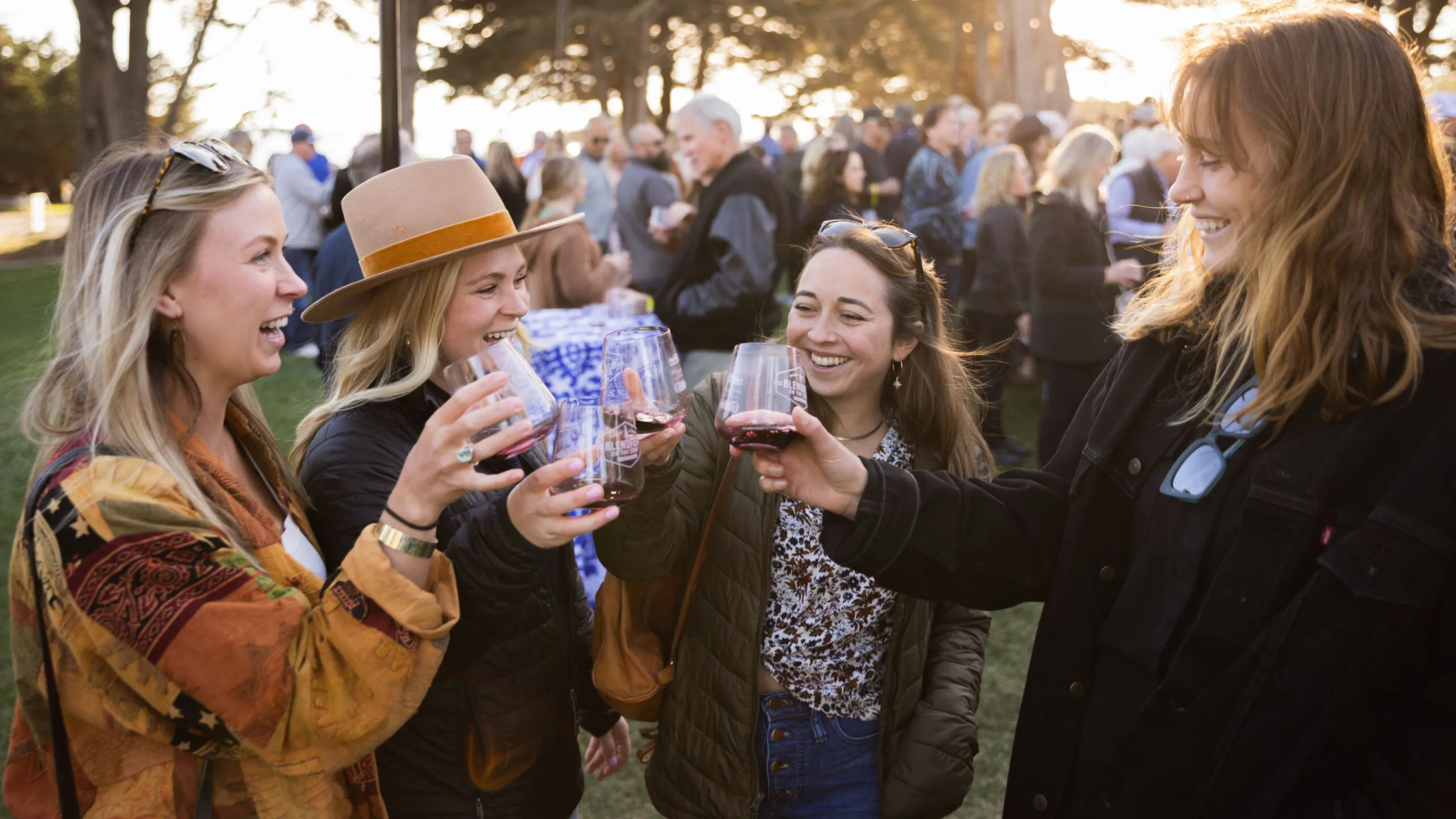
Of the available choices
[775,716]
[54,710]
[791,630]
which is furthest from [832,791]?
[54,710]

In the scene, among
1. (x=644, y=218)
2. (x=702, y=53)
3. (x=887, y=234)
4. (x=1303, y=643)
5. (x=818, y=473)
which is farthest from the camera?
(x=702, y=53)

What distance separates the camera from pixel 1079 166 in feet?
21.5

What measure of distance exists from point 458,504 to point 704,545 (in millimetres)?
573

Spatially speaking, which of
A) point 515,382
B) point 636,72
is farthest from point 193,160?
point 636,72

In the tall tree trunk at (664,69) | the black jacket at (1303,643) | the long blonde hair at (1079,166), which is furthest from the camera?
the tall tree trunk at (664,69)

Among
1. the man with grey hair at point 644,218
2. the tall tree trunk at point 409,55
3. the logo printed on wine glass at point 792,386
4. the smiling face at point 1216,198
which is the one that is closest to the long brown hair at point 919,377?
the logo printed on wine glass at point 792,386

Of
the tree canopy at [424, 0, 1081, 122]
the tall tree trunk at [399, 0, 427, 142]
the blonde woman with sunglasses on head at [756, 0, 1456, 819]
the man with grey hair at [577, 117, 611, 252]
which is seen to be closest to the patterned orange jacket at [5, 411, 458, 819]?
the blonde woman with sunglasses on head at [756, 0, 1456, 819]

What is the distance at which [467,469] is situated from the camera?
5.49 feet

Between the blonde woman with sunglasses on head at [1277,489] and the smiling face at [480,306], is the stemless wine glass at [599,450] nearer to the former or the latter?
the blonde woman with sunglasses on head at [1277,489]

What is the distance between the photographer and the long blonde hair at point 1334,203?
1572mm

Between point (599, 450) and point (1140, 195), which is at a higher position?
point (599, 450)

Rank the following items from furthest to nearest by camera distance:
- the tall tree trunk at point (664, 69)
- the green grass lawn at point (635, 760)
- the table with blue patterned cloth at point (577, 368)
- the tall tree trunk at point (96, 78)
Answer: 1. the tall tree trunk at point (664, 69)
2. the tall tree trunk at point (96, 78)
3. the table with blue patterned cloth at point (577, 368)
4. the green grass lawn at point (635, 760)

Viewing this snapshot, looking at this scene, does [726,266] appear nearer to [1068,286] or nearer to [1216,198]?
[1068,286]

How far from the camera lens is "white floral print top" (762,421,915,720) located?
240 cm
